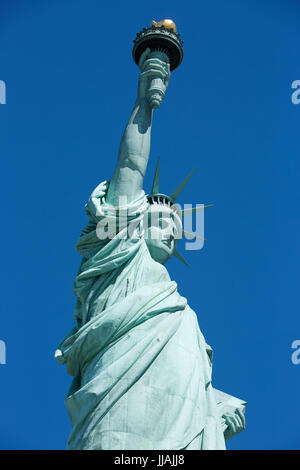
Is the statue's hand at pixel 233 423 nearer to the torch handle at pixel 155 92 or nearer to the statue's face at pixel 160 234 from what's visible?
the statue's face at pixel 160 234

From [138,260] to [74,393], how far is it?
2550mm

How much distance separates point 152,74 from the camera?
14750 mm

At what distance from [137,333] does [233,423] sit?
2480mm

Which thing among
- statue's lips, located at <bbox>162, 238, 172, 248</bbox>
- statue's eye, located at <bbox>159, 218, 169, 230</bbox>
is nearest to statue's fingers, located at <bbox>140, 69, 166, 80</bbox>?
statue's eye, located at <bbox>159, 218, 169, 230</bbox>

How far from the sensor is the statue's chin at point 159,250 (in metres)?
14.3

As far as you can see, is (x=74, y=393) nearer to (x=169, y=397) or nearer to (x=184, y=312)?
(x=169, y=397)

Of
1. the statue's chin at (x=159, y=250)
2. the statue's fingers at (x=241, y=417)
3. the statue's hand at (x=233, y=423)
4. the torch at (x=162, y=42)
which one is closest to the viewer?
the statue's hand at (x=233, y=423)

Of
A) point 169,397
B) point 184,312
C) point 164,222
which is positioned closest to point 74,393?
point 169,397

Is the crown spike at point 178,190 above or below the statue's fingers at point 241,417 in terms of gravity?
above

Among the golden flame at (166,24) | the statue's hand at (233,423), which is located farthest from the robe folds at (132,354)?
the golden flame at (166,24)

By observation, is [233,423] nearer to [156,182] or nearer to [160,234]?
[160,234]

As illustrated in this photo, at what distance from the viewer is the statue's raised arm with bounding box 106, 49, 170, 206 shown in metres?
14.0

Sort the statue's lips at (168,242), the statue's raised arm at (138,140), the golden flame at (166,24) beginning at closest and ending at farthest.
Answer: the statue's raised arm at (138,140)
the statue's lips at (168,242)
the golden flame at (166,24)

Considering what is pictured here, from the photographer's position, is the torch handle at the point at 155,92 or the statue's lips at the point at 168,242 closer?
the statue's lips at the point at 168,242
